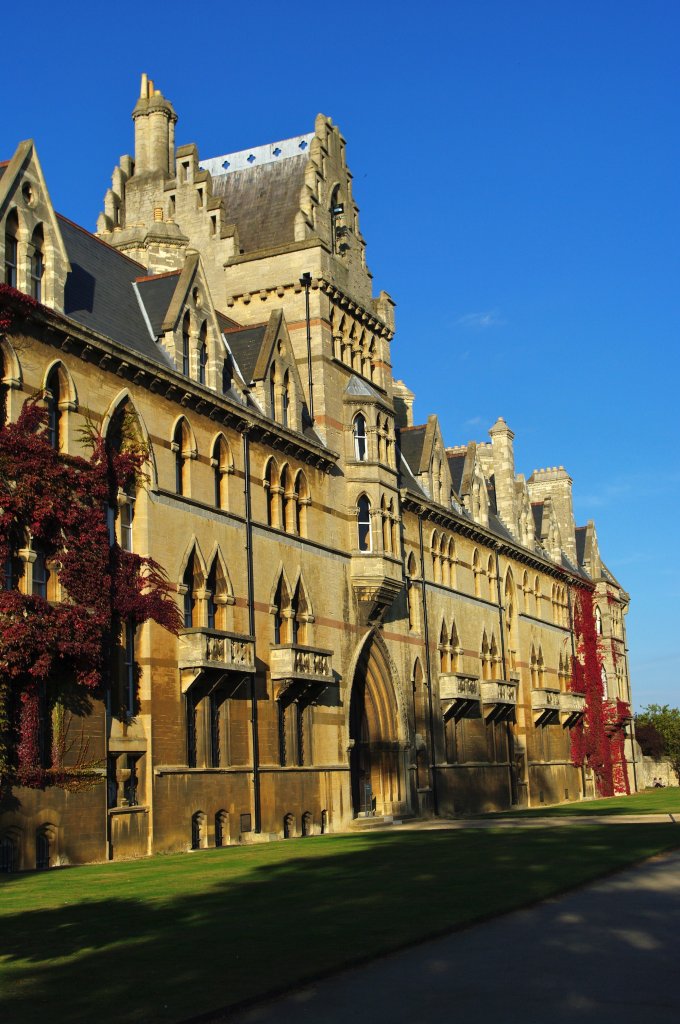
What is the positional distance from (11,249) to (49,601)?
7930 mm

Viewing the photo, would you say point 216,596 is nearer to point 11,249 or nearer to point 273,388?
point 273,388

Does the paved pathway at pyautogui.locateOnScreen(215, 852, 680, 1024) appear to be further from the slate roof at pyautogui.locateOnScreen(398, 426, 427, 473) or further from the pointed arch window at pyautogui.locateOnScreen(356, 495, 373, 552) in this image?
the slate roof at pyautogui.locateOnScreen(398, 426, 427, 473)

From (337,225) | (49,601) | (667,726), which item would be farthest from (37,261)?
(667,726)

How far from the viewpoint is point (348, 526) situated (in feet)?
137

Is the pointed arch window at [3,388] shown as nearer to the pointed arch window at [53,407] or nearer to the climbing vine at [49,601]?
the climbing vine at [49,601]

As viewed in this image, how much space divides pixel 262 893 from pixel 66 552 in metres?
11.3

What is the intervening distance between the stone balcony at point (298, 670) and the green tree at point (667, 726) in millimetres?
63017

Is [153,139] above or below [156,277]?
above

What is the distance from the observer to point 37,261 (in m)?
28.0

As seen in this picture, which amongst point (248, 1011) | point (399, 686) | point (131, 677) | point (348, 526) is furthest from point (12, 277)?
point (399, 686)

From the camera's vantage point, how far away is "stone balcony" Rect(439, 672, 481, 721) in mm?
49344

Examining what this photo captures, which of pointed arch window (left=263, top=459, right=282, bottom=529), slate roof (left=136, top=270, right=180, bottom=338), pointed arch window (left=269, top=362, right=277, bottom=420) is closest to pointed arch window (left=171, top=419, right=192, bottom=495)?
slate roof (left=136, top=270, right=180, bottom=338)

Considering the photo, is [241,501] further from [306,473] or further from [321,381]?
[321,381]

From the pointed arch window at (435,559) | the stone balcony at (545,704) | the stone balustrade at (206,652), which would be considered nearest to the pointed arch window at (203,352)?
the stone balustrade at (206,652)
